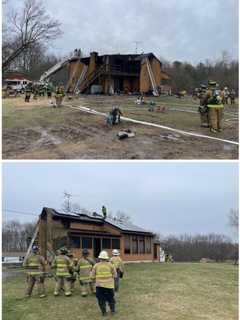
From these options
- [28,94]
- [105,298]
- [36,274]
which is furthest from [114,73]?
[105,298]

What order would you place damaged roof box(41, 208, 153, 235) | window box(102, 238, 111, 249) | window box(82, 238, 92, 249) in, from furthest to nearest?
window box(102, 238, 111, 249) < window box(82, 238, 92, 249) < damaged roof box(41, 208, 153, 235)

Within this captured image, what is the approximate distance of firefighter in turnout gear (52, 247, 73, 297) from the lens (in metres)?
7.50

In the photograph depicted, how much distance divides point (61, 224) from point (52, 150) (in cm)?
595

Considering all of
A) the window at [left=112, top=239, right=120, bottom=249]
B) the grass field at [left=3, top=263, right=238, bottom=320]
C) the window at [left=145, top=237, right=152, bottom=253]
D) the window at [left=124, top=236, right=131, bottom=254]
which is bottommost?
the window at [left=145, top=237, right=152, bottom=253]

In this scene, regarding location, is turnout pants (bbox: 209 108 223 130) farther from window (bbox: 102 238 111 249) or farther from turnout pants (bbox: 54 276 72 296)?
window (bbox: 102 238 111 249)

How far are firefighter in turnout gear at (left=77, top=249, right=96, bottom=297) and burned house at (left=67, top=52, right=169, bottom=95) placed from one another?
62.0ft

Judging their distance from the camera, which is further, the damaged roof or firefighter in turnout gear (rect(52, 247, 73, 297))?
the damaged roof

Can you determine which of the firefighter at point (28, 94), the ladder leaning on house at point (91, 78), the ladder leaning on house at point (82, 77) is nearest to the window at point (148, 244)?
the firefighter at point (28, 94)

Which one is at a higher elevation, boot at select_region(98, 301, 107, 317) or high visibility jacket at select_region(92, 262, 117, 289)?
high visibility jacket at select_region(92, 262, 117, 289)

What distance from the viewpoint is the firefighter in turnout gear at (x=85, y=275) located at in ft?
24.4

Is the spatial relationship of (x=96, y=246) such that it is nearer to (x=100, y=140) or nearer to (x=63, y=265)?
(x=100, y=140)

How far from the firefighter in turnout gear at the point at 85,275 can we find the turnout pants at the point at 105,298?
1.11 m

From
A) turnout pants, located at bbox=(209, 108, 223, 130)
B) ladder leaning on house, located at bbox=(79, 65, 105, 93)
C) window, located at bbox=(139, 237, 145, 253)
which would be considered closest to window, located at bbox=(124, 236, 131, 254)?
window, located at bbox=(139, 237, 145, 253)

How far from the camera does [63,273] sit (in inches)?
300
